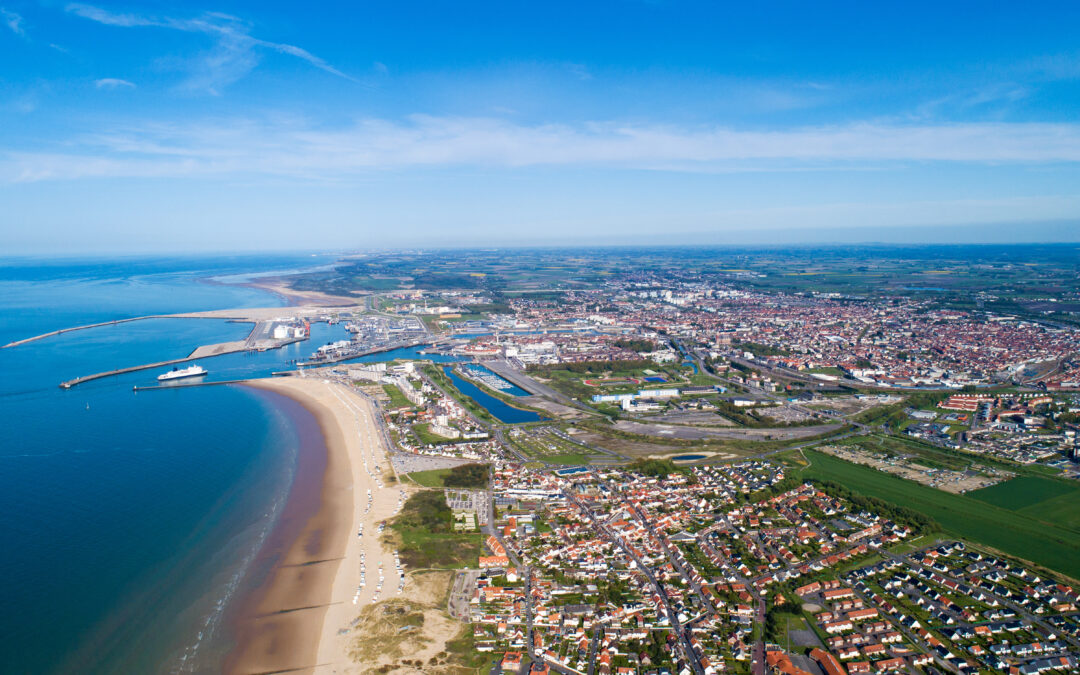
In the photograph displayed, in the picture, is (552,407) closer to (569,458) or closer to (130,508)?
(569,458)

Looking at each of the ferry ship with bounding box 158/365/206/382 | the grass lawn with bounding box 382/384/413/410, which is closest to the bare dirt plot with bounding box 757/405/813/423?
the grass lawn with bounding box 382/384/413/410

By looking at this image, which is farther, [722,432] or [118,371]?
[118,371]

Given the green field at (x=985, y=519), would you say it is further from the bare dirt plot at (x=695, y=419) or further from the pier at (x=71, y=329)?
the pier at (x=71, y=329)

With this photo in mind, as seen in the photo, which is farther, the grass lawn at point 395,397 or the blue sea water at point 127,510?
the grass lawn at point 395,397

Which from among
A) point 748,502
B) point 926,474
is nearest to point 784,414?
point 926,474

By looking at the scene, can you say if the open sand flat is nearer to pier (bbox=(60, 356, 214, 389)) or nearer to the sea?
pier (bbox=(60, 356, 214, 389))

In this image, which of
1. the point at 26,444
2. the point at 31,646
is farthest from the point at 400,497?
the point at 26,444

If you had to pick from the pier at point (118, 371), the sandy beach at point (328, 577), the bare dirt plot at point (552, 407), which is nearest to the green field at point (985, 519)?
the bare dirt plot at point (552, 407)
